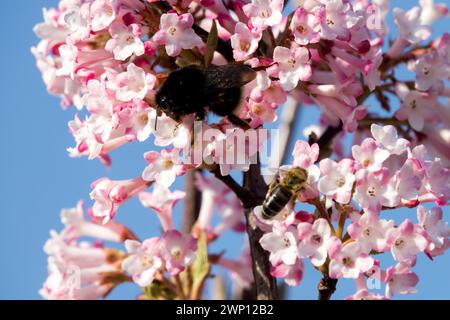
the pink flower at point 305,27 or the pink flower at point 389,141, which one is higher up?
the pink flower at point 305,27

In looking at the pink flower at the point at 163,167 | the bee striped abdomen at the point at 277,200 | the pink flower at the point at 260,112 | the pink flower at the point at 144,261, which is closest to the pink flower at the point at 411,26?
the pink flower at the point at 260,112

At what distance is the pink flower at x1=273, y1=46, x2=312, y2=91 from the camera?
3641 millimetres

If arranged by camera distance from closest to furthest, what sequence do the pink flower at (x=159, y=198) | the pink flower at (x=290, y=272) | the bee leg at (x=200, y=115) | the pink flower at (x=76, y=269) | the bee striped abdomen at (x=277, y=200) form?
the bee striped abdomen at (x=277, y=200)
the pink flower at (x=290, y=272)
the bee leg at (x=200, y=115)
the pink flower at (x=159, y=198)
the pink flower at (x=76, y=269)

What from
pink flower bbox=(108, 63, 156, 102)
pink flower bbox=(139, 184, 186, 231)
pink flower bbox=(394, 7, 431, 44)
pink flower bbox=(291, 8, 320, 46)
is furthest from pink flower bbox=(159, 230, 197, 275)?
pink flower bbox=(394, 7, 431, 44)

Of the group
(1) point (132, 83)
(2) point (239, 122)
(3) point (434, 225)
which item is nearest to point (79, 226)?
(1) point (132, 83)

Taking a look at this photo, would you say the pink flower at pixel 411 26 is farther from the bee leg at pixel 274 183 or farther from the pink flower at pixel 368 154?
the bee leg at pixel 274 183

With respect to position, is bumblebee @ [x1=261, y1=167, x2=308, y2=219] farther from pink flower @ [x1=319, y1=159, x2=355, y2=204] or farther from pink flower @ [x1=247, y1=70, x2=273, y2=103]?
pink flower @ [x1=247, y1=70, x2=273, y2=103]

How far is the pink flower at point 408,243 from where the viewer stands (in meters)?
3.43

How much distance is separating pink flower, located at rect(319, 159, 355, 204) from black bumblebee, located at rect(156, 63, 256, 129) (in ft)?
1.37

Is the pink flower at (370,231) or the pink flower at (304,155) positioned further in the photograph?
the pink flower at (304,155)

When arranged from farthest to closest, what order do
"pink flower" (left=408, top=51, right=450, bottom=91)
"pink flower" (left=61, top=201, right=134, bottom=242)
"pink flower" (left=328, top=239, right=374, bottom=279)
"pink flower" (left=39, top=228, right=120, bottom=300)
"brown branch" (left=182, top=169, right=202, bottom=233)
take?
1. "brown branch" (left=182, top=169, right=202, bottom=233)
2. "pink flower" (left=61, top=201, right=134, bottom=242)
3. "pink flower" (left=39, top=228, right=120, bottom=300)
4. "pink flower" (left=408, top=51, right=450, bottom=91)
5. "pink flower" (left=328, top=239, right=374, bottom=279)

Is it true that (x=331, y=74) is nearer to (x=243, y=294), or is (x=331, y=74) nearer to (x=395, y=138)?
(x=395, y=138)

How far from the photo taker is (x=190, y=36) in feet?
12.1
